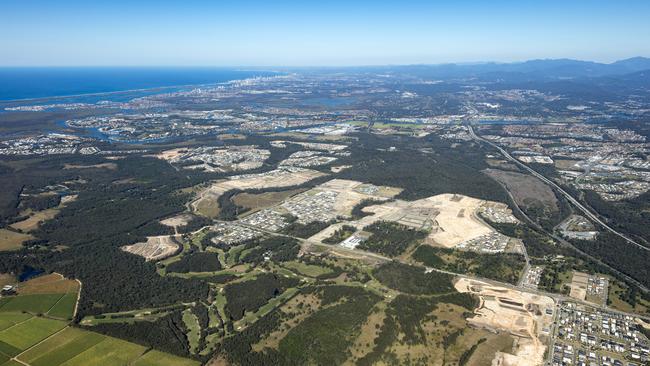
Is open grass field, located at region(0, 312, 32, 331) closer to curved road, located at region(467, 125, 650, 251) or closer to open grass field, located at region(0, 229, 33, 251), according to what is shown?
open grass field, located at region(0, 229, 33, 251)

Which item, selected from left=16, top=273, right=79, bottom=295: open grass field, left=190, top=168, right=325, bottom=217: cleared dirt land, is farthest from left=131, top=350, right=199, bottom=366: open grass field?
left=190, top=168, right=325, bottom=217: cleared dirt land

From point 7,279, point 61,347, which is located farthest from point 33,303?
point 61,347

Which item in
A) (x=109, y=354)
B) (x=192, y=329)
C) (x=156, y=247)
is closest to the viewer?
(x=109, y=354)

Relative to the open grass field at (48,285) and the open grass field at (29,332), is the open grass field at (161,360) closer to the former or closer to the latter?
the open grass field at (29,332)

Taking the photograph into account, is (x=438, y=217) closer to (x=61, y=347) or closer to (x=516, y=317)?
(x=516, y=317)

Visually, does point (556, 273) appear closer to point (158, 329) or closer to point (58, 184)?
point (158, 329)

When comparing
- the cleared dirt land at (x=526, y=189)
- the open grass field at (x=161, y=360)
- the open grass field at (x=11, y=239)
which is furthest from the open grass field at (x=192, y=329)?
the cleared dirt land at (x=526, y=189)
